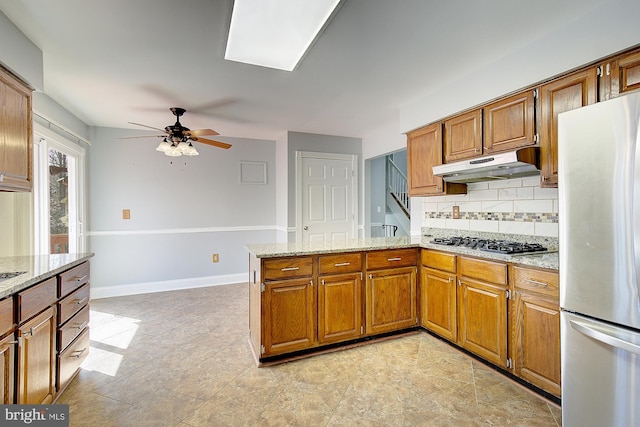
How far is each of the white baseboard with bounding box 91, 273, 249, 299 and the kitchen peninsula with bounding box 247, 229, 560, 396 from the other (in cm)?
239

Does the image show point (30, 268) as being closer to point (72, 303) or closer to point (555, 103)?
point (72, 303)

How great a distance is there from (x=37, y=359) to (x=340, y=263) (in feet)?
6.50

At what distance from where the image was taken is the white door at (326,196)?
15.4ft

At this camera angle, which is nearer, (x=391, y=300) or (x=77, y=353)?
(x=77, y=353)

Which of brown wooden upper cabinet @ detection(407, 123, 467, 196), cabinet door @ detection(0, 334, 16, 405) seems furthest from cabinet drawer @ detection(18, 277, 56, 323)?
brown wooden upper cabinet @ detection(407, 123, 467, 196)

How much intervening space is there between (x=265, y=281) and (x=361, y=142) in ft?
11.3

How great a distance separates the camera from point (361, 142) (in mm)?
5098

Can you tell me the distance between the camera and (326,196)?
487 centimetres

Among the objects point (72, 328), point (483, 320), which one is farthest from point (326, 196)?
point (72, 328)

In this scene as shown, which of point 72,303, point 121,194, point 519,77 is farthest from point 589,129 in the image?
point 121,194

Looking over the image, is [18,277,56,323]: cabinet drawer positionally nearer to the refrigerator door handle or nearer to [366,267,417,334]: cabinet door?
[366,267,417,334]: cabinet door

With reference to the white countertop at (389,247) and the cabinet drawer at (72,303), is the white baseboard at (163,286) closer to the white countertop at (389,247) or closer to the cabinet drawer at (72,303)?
the cabinet drawer at (72,303)

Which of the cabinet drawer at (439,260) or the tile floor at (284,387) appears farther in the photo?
the cabinet drawer at (439,260)

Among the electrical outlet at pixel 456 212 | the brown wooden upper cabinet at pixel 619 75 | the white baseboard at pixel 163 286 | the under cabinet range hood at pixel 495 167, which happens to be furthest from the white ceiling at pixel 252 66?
the white baseboard at pixel 163 286
